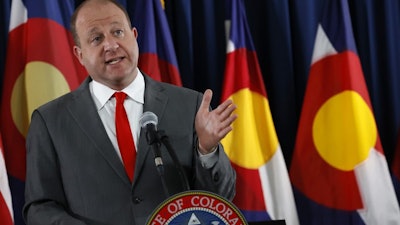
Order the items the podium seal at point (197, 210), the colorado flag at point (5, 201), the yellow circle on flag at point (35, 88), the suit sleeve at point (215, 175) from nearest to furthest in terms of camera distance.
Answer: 1. the podium seal at point (197, 210)
2. the suit sleeve at point (215, 175)
3. the colorado flag at point (5, 201)
4. the yellow circle on flag at point (35, 88)

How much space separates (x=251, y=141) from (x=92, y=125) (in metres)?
1.76

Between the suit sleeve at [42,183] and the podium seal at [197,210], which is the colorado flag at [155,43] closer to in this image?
the suit sleeve at [42,183]

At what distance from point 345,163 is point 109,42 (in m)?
2.00

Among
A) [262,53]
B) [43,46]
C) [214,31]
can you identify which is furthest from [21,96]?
[262,53]

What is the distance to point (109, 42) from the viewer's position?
74.8 inches

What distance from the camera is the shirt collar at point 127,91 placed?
1.94 m

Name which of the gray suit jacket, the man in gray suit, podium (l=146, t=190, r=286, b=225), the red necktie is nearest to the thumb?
the man in gray suit

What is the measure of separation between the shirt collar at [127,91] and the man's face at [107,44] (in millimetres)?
15

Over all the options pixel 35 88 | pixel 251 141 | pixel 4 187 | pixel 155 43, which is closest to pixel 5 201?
pixel 4 187

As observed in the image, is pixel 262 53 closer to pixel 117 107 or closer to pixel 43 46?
pixel 43 46

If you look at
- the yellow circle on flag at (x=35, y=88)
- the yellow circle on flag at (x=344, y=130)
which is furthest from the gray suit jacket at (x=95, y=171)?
A: the yellow circle on flag at (x=344, y=130)

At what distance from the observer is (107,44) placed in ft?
6.23

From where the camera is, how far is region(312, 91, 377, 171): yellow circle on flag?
11.6ft

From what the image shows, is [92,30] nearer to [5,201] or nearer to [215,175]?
[215,175]
